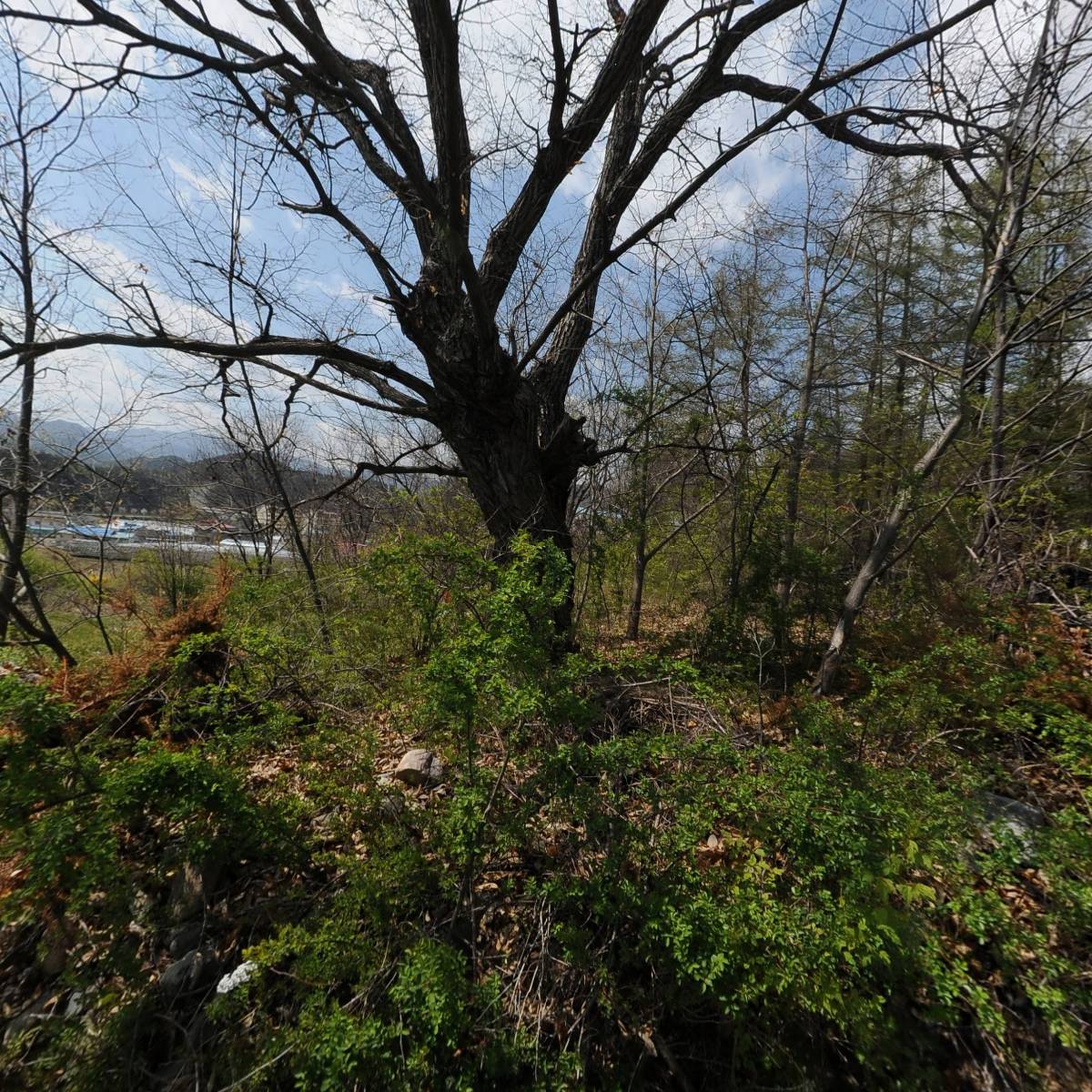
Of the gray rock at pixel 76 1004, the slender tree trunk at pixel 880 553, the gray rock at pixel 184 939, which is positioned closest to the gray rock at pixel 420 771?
the gray rock at pixel 184 939

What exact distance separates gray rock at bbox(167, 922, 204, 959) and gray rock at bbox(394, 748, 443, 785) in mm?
1173

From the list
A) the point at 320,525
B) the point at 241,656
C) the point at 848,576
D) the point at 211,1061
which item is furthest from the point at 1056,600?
the point at 320,525

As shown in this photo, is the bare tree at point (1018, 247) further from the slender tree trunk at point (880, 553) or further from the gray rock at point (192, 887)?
the gray rock at point (192, 887)

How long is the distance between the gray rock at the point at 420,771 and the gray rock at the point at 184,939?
1.17m

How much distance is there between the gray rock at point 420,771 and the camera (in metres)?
3.07

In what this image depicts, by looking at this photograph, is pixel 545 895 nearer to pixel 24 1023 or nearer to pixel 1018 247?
pixel 24 1023

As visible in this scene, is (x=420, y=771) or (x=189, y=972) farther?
(x=420, y=771)

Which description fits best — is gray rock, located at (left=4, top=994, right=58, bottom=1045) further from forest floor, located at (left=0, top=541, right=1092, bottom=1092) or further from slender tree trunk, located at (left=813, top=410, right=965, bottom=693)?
slender tree trunk, located at (left=813, top=410, right=965, bottom=693)

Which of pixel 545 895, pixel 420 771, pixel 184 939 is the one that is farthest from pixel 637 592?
pixel 184 939

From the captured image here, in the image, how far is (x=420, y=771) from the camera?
3.08 m

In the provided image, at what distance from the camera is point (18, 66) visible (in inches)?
155

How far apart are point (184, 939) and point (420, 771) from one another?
53.2 inches

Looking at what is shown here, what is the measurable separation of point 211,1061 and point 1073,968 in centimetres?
339

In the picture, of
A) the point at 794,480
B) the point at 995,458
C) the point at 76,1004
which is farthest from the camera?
the point at 794,480
